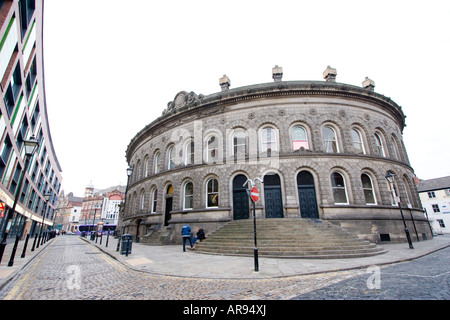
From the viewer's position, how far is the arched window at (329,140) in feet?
55.1

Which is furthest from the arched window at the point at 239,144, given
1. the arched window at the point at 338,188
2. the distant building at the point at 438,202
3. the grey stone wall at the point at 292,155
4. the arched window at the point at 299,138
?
the distant building at the point at 438,202

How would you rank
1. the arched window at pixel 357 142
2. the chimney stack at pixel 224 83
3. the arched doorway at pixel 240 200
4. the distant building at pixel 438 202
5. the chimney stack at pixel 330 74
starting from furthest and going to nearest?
1. the distant building at pixel 438 202
2. the chimney stack at pixel 224 83
3. the chimney stack at pixel 330 74
4. the arched window at pixel 357 142
5. the arched doorway at pixel 240 200

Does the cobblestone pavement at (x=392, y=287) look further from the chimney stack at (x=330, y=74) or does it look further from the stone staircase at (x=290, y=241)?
the chimney stack at (x=330, y=74)

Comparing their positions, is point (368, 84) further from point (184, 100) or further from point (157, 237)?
point (157, 237)

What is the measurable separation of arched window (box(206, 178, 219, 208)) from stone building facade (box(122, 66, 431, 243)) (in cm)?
9

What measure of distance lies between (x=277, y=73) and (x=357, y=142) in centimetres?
1064

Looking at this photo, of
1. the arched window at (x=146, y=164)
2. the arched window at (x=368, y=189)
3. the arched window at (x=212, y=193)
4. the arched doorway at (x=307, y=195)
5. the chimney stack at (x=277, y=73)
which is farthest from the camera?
the arched window at (x=146, y=164)

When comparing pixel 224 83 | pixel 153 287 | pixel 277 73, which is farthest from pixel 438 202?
pixel 153 287

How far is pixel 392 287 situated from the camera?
4855mm

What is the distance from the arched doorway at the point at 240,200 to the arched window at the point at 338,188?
21.3 ft

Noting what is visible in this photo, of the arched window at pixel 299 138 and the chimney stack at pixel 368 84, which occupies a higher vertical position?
the chimney stack at pixel 368 84

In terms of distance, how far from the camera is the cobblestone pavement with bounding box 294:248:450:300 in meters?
4.28

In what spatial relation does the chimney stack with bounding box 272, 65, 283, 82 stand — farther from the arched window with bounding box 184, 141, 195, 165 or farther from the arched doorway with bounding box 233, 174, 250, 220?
the arched doorway with bounding box 233, 174, 250, 220
